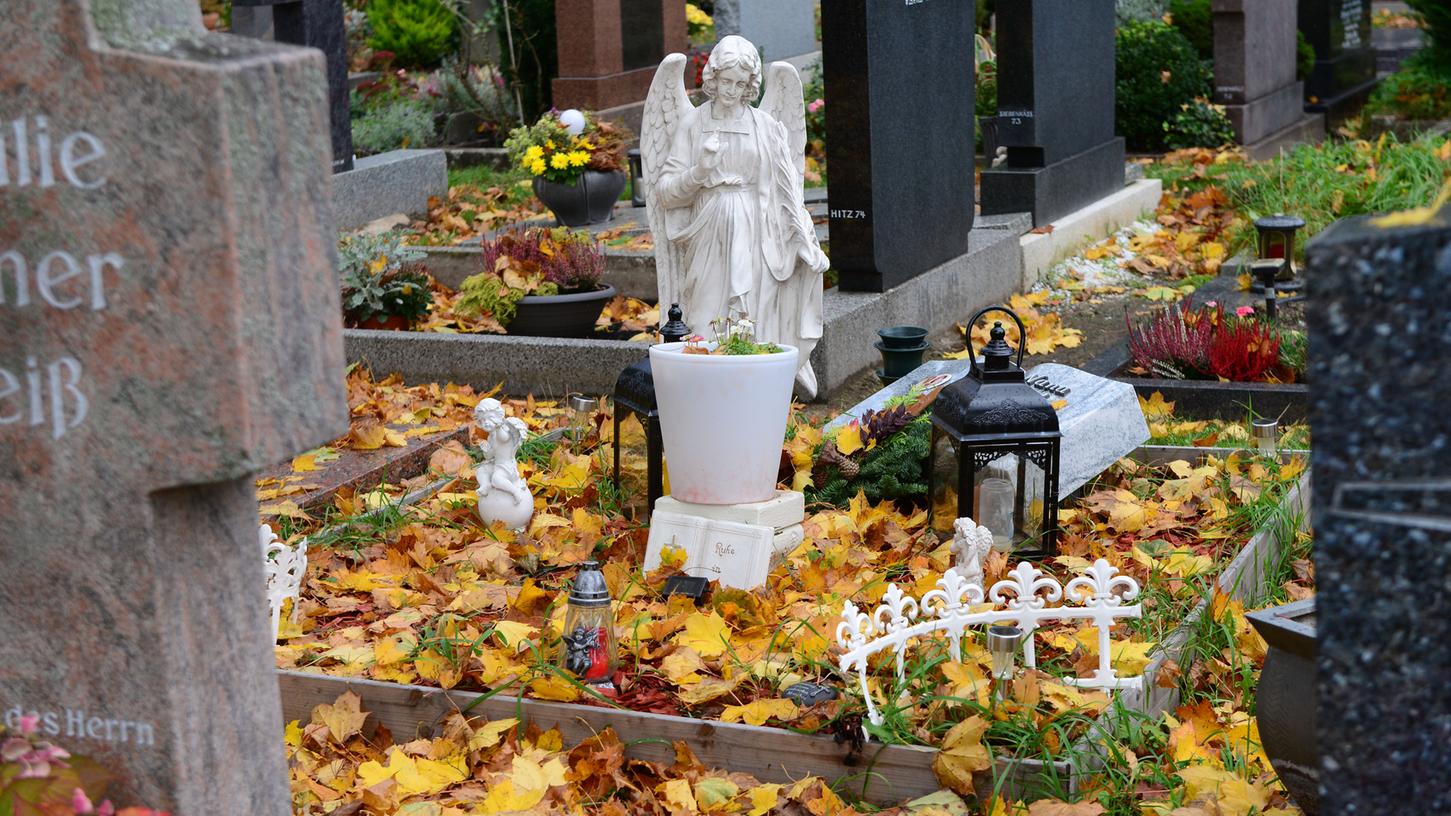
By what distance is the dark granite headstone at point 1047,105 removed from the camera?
1095cm

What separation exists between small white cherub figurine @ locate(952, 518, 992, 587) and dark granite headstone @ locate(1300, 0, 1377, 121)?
14.0 meters

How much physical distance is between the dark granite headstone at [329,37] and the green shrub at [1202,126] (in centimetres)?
729

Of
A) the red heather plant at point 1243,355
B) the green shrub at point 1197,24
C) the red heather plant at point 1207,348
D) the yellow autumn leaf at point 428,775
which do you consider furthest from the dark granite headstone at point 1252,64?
the yellow autumn leaf at point 428,775

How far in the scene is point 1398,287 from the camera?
2.16m

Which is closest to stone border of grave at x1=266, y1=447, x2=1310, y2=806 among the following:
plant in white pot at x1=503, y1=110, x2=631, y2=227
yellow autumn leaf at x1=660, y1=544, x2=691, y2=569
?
yellow autumn leaf at x1=660, y1=544, x2=691, y2=569

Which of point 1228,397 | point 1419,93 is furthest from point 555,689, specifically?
point 1419,93

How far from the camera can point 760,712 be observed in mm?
3879

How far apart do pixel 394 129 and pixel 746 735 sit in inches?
474

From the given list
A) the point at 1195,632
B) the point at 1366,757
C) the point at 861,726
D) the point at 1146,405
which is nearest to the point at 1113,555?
the point at 1195,632

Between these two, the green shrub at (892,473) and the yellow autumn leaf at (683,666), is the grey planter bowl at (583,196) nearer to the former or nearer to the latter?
the green shrub at (892,473)

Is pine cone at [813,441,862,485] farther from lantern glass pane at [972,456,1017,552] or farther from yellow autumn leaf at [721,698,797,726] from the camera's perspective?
yellow autumn leaf at [721,698,797,726]

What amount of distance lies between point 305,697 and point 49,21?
213 cm

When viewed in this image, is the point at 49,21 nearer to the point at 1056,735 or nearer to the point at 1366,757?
the point at 1366,757

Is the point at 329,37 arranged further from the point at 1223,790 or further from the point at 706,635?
the point at 1223,790
